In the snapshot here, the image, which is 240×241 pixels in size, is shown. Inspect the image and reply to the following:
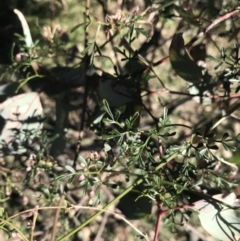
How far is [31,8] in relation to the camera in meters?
1.69

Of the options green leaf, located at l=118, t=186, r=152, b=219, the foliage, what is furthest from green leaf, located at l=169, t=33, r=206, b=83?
green leaf, located at l=118, t=186, r=152, b=219

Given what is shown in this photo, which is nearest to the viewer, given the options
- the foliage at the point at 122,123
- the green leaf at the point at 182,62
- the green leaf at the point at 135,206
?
the foliage at the point at 122,123

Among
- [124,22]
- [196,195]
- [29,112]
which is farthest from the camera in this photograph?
[29,112]

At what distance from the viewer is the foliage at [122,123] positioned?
114 centimetres

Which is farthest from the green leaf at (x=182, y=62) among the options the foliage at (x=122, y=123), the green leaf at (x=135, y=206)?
the green leaf at (x=135, y=206)

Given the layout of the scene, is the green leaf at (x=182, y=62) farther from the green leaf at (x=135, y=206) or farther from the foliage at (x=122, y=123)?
the green leaf at (x=135, y=206)

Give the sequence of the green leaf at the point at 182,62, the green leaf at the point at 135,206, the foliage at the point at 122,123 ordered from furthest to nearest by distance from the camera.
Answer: the green leaf at the point at 135,206 < the green leaf at the point at 182,62 < the foliage at the point at 122,123

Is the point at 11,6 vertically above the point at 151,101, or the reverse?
the point at 11,6

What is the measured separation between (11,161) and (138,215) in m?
0.39

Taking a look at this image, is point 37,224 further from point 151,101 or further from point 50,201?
point 151,101

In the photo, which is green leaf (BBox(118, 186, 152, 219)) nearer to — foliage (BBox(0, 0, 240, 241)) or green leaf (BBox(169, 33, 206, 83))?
foliage (BBox(0, 0, 240, 241))

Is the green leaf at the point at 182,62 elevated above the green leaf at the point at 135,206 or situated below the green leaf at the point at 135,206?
above

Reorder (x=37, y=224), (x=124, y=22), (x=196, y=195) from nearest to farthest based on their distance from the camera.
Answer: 1. (x=124, y=22)
2. (x=196, y=195)
3. (x=37, y=224)

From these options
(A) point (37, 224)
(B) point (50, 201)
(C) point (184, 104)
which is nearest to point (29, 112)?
(B) point (50, 201)
